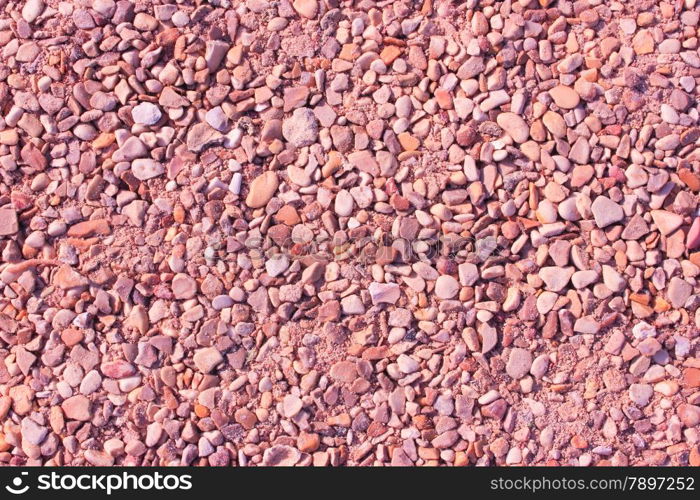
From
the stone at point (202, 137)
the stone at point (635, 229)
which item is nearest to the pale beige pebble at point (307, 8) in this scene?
the stone at point (202, 137)

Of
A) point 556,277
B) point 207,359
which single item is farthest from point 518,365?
point 207,359

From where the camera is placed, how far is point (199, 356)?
5.63 ft

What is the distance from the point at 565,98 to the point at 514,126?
14cm

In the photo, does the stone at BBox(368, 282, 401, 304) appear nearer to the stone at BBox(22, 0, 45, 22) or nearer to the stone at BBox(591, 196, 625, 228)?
the stone at BBox(591, 196, 625, 228)

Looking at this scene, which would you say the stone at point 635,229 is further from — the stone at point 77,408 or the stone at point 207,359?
the stone at point 77,408

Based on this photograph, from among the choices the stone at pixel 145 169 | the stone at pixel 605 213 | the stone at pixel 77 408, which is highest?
the stone at pixel 145 169

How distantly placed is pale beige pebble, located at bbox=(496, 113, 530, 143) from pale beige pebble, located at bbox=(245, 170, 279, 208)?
0.53 m

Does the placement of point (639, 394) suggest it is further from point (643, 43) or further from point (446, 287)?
point (643, 43)

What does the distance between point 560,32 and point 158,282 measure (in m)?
1.09

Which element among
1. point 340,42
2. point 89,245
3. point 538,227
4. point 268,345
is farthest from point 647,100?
point 89,245

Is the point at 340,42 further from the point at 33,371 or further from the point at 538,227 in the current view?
the point at 33,371

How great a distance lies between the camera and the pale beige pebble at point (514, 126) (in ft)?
5.78

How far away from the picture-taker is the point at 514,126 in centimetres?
176

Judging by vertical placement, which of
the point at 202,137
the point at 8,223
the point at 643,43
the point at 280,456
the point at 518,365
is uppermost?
the point at 643,43
